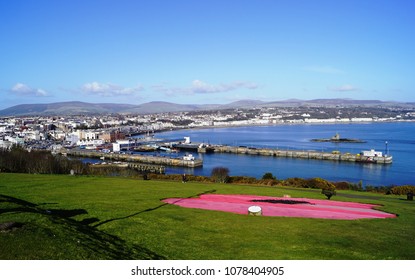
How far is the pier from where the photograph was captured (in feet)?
156

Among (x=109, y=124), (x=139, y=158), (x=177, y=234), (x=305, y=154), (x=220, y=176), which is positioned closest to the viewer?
(x=177, y=234)

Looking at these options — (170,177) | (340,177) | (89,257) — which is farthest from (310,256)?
(340,177)

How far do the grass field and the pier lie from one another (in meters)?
37.8

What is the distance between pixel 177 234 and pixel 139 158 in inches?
1907

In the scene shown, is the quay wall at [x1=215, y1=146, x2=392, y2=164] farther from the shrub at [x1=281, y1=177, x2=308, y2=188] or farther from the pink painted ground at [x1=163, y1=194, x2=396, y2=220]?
the pink painted ground at [x1=163, y1=194, x2=396, y2=220]

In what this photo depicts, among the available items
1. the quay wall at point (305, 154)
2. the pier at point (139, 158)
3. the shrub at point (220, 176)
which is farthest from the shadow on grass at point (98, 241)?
the quay wall at point (305, 154)

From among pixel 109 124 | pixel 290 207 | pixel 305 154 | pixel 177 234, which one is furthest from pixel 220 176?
pixel 109 124

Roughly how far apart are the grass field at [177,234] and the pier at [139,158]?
37.8m

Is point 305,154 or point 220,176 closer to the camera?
point 220,176

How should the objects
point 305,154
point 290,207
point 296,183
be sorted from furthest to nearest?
point 305,154, point 296,183, point 290,207

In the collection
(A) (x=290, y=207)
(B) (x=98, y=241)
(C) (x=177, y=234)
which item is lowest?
(A) (x=290, y=207)

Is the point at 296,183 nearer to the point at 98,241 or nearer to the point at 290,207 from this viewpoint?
the point at 290,207

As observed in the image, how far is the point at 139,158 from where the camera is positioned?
178 ft

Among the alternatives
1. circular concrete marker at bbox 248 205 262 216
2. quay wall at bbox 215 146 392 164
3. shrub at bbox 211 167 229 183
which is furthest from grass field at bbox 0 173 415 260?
quay wall at bbox 215 146 392 164
